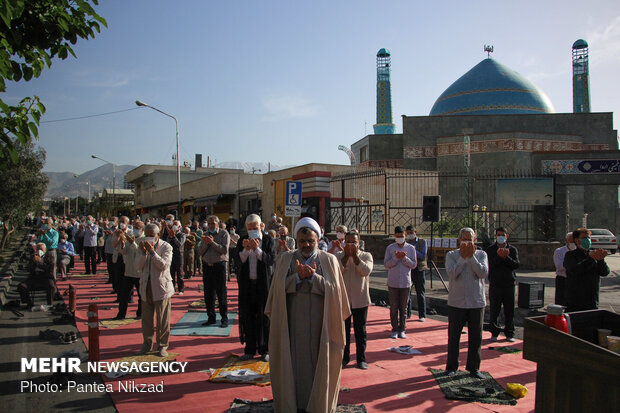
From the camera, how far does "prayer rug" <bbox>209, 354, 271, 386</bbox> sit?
5.49 meters

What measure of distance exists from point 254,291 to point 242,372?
1.11 metres

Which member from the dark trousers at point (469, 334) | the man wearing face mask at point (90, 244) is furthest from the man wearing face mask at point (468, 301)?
the man wearing face mask at point (90, 244)

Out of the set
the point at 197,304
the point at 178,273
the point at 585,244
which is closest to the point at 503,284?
the point at 585,244

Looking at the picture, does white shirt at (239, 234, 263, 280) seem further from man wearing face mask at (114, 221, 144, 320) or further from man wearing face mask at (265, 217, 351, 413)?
man wearing face mask at (114, 221, 144, 320)

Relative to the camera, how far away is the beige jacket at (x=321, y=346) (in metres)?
4.05

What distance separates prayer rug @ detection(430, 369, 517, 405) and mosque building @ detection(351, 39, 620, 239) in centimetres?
1618

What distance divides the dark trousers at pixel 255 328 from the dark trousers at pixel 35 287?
6477mm

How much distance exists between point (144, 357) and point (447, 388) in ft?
13.2

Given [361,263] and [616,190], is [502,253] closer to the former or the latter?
[361,263]

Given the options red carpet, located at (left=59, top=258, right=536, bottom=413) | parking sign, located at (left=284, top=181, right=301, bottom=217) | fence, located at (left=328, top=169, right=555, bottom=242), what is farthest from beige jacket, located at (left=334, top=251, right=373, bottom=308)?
fence, located at (left=328, top=169, right=555, bottom=242)

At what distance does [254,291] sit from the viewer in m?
6.45

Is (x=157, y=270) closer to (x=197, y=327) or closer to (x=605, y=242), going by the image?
(x=197, y=327)

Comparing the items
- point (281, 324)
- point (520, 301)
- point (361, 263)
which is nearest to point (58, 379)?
point (281, 324)

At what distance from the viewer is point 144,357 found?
6.42m
